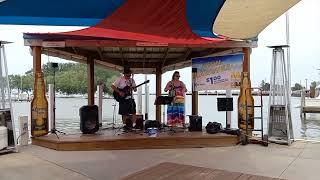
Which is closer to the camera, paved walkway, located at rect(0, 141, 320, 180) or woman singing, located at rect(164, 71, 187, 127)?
paved walkway, located at rect(0, 141, 320, 180)

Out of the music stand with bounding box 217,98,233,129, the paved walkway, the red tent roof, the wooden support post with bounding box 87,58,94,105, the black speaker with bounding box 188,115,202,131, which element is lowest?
the paved walkway

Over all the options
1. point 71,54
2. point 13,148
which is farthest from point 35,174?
point 71,54

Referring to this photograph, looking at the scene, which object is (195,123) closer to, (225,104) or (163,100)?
(225,104)

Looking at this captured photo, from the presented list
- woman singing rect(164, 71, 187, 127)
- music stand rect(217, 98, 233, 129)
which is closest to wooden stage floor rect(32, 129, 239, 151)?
music stand rect(217, 98, 233, 129)

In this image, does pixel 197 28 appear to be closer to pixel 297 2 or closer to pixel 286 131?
pixel 297 2

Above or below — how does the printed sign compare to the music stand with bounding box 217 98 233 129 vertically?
above

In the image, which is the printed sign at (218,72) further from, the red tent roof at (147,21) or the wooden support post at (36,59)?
the wooden support post at (36,59)

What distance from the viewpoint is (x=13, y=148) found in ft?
23.2

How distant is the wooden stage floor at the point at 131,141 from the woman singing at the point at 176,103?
46.3 inches

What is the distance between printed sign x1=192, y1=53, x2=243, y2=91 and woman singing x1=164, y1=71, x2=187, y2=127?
63 cm

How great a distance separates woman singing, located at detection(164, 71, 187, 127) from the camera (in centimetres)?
915

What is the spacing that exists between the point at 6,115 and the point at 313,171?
5361 millimetres

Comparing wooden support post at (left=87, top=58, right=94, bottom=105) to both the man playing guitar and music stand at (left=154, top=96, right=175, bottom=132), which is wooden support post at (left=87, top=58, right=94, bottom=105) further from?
music stand at (left=154, top=96, right=175, bottom=132)

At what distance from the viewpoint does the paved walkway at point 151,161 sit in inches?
208
